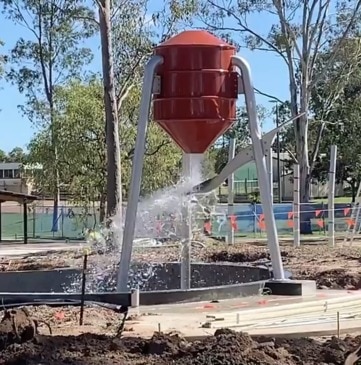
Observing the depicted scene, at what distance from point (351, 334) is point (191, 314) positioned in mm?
1984

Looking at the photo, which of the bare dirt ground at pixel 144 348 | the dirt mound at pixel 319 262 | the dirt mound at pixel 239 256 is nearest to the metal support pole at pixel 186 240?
the dirt mound at pixel 319 262

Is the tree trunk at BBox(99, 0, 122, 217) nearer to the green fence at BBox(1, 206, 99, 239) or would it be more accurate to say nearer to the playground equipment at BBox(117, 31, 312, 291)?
the green fence at BBox(1, 206, 99, 239)

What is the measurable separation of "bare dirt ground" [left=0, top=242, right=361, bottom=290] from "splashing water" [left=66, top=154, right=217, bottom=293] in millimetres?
366

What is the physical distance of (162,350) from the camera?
20.5 feet

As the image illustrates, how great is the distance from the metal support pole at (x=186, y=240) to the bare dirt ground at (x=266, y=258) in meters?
2.00

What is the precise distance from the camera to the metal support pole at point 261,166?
37.1 ft

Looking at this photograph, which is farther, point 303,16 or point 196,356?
point 303,16

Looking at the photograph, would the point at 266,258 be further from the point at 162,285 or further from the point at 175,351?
the point at 175,351

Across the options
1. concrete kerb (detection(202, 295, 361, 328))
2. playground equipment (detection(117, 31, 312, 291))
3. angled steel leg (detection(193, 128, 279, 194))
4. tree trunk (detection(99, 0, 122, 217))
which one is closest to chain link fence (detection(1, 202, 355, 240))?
tree trunk (detection(99, 0, 122, 217))

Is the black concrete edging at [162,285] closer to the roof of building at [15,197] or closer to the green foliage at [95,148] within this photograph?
the roof of building at [15,197]

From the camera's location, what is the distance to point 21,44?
46.2 m

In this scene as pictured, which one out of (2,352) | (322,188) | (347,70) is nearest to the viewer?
(2,352)

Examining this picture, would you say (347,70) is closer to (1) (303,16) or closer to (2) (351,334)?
(1) (303,16)

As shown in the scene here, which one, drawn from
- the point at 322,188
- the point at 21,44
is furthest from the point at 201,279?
the point at 322,188
